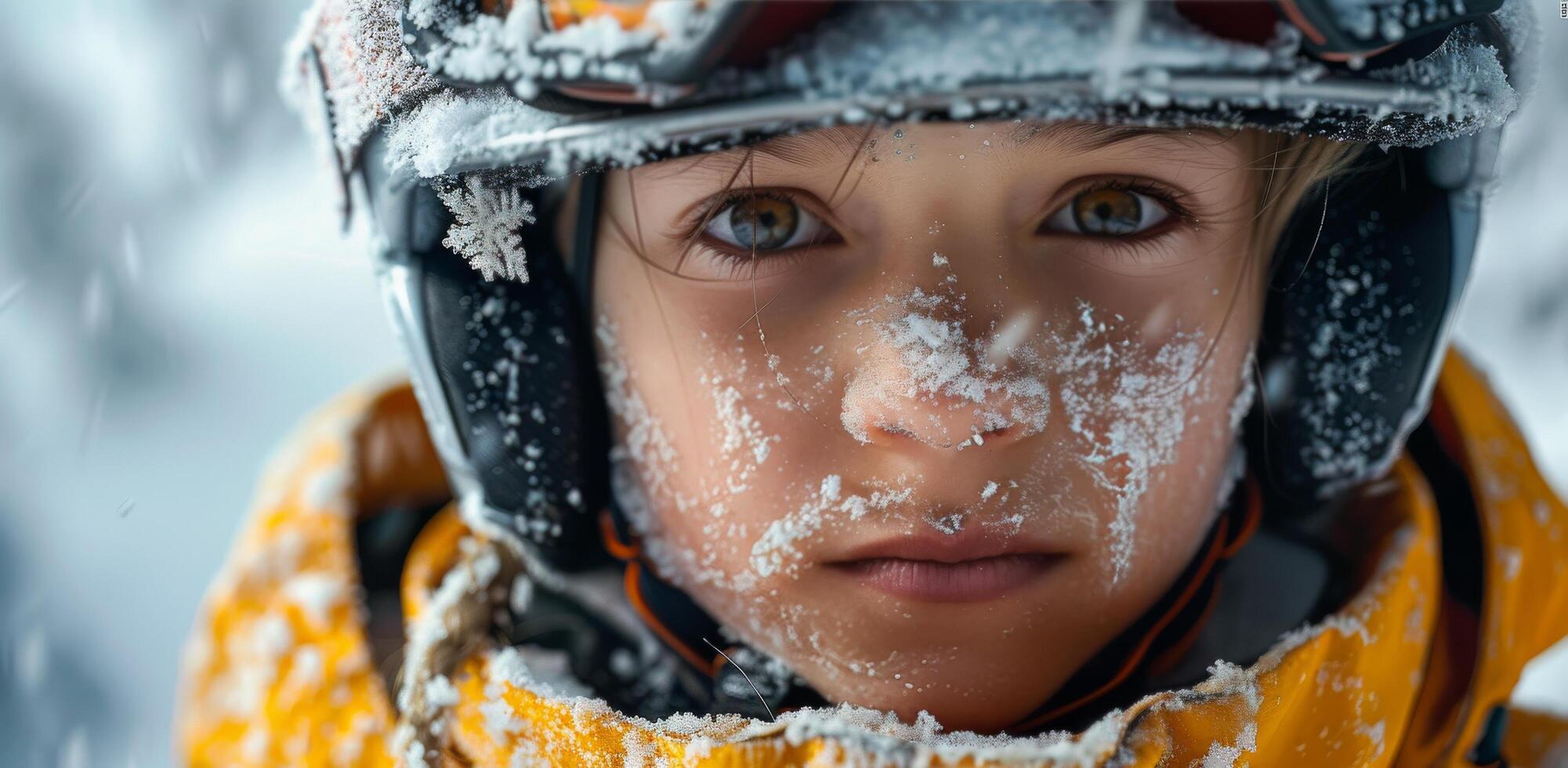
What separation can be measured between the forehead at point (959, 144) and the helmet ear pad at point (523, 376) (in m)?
0.22

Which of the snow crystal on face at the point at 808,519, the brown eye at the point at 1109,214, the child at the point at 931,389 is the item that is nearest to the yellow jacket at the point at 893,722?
the child at the point at 931,389

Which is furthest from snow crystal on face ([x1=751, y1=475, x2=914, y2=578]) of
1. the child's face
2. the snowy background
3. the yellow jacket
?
the snowy background

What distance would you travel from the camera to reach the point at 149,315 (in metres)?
1.59

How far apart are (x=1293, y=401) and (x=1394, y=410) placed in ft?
0.25

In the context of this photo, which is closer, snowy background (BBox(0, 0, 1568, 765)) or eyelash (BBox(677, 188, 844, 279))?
eyelash (BBox(677, 188, 844, 279))

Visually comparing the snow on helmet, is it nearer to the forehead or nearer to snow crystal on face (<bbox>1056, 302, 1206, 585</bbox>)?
the forehead

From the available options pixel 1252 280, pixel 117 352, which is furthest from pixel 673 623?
pixel 117 352

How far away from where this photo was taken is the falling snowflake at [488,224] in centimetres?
77

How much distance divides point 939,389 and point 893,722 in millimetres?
253

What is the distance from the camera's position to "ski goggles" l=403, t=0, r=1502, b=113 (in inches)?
21.3

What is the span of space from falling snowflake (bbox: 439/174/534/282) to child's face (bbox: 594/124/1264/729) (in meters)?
0.07

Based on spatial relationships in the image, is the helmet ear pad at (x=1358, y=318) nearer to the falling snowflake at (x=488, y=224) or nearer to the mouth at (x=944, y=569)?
the mouth at (x=944, y=569)

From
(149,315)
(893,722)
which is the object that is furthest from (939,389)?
(149,315)

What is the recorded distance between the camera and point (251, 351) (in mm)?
1698
